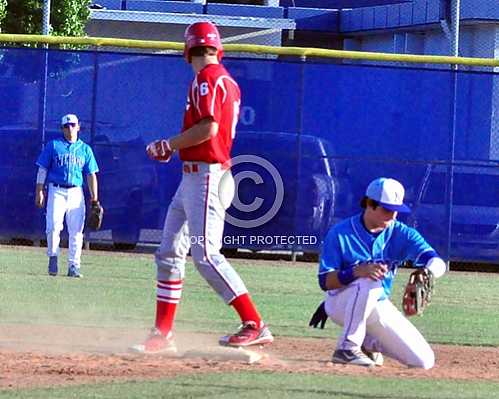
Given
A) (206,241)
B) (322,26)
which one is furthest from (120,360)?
(322,26)

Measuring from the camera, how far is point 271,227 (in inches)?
685

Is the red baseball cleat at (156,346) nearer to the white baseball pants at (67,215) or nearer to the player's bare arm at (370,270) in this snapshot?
the player's bare arm at (370,270)

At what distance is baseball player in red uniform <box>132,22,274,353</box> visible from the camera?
8039 millimetres

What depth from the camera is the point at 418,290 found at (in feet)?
26.1

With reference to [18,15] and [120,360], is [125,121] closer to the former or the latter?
[18,15]

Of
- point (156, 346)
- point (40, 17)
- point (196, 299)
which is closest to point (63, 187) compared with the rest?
point (196, 299)

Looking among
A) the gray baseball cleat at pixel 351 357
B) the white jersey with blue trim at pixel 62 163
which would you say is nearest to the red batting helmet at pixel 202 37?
the gray baseball cleat at pixel 351 357

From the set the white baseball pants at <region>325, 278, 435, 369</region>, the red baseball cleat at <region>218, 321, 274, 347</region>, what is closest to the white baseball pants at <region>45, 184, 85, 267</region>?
the red baseball cleat at <region>218, 321, 274, 347</region>

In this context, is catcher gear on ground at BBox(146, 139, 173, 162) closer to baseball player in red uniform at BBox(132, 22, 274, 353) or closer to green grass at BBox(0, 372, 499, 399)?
baseball player in red uniform at BBox(132, 22, 274, 353)

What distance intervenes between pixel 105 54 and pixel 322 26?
15.9 meters

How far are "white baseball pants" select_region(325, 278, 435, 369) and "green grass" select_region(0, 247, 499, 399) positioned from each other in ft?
1.57

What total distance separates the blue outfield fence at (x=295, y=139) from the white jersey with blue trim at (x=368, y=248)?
9134 mm

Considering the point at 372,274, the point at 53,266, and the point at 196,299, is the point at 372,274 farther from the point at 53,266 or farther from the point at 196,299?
the point at 53,266

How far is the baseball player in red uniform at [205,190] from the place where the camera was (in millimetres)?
8039
